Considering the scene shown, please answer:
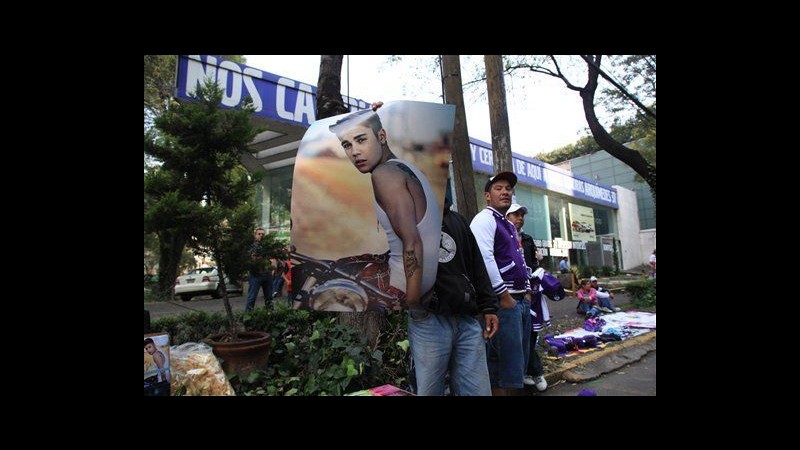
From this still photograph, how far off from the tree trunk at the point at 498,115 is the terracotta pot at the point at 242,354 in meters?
3.69

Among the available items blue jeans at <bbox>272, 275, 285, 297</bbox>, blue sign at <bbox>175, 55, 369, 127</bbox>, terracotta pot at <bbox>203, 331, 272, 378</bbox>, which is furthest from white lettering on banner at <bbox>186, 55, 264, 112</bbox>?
terracotta pot at <bbox>203, 331, 272, 378</bbox>

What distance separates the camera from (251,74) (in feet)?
31.0

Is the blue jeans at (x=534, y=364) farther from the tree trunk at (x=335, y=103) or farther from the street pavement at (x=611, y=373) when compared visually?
the tree trunk at (x=335, y=103)

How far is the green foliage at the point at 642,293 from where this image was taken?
10.2 m

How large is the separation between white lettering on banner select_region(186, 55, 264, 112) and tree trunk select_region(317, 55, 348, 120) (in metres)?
4.63

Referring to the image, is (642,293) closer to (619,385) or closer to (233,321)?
(619,385)

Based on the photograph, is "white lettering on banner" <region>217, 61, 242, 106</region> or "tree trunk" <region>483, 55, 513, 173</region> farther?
"white lettering on banner" <region>217, 61, 242, 106</region>

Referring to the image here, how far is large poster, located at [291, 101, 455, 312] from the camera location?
2400 millimetres

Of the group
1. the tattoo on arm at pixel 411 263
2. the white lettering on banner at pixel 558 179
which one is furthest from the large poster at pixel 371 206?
the white lettering on banner at pixel 558 179

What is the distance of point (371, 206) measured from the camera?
8.24 feet

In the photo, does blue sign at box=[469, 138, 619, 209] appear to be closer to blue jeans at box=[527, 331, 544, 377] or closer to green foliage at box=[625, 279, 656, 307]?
green foliage at box=[625, 279, 656, 307]

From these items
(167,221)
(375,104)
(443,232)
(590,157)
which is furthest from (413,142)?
(590,157)

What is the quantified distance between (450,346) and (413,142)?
1168 millimetres

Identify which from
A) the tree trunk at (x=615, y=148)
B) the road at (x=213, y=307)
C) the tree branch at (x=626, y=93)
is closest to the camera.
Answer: the road at (x=213, y=307)
